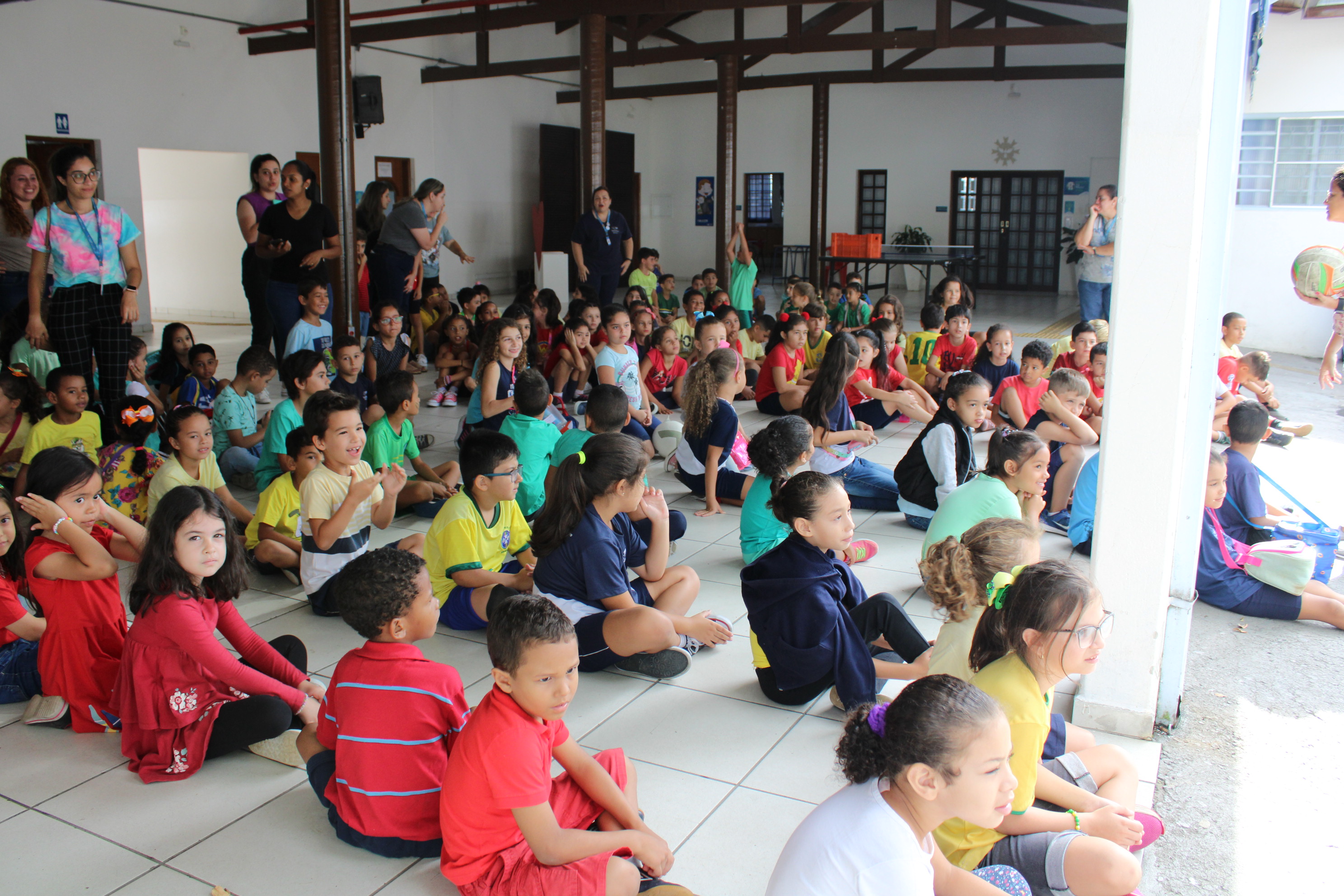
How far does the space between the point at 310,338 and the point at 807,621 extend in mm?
4060

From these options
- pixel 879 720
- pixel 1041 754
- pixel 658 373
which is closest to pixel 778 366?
pixel 658 373

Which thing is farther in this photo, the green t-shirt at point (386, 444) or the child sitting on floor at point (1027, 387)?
the child sitting on floor at point (1027, 387)

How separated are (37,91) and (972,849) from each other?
9.92m

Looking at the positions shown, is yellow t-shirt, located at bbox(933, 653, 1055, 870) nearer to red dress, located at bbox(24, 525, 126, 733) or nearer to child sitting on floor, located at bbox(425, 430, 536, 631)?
child sitting on floor, located at bbox(425, 430, 536, 631)

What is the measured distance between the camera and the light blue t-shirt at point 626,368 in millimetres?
5445

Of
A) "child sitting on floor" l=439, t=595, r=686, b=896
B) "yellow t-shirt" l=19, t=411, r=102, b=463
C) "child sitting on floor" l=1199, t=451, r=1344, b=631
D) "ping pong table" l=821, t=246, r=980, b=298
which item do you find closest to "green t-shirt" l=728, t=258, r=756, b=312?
"ping pong table" l=821, t=246, r=980, b=298

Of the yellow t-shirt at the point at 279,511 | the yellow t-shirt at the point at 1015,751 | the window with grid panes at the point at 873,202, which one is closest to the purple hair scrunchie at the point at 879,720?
the yellow t-shirt at the point at 1015,751

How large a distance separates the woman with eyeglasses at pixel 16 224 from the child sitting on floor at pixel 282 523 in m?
2.06

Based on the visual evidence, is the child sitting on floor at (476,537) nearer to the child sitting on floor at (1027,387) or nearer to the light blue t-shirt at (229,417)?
the light blue t-shirt at (229,417)

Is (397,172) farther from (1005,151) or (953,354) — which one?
(1005,151)

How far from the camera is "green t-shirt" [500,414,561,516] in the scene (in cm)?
419

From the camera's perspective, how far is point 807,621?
2.51 metres

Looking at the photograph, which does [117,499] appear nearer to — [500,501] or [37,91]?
[500,501]

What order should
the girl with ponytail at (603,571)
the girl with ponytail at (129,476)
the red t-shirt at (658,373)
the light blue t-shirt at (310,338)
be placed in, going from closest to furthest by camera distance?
the girl with ponytail at (603,571)
the girl with ponytail at (129,476)
the light blue t-shirt at (310,338)
the red t-shirt at (658,373)
